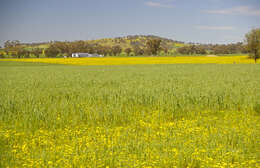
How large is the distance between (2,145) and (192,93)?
8.88 m

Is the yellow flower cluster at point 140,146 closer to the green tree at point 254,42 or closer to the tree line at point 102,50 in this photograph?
the green tree at point 254,42

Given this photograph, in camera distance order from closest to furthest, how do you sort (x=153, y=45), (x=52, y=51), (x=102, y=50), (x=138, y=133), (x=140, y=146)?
(x=140, y=146)
(x=138, y=133)
(x=153, y=45)
(x=52, y=51)
(x=102, y=50)

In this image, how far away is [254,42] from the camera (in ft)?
214

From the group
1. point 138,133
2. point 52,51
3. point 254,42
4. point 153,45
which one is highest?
point 153,45

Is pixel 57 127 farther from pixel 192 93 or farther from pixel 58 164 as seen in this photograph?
pixel 192 93

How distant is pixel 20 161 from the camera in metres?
5.60

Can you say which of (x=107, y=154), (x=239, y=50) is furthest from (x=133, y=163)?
(x=239, y=50)

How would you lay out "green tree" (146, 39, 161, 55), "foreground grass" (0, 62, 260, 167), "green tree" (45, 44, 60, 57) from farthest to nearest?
"green tree" (45, 44, 60, 57)
"green tree" (146, 39, 161, 55)
"foreground grass" (0, 62, 260, 167)

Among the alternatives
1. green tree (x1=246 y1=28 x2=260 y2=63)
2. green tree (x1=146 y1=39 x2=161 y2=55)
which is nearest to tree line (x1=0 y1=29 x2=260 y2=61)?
green tree (x1=146 y1=39 x2=161 y2=55)

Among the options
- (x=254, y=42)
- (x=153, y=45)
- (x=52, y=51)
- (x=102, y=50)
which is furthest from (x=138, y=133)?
(x=102, y=50)

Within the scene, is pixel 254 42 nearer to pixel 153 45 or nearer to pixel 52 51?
pixel 153 45

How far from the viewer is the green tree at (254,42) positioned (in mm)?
64062

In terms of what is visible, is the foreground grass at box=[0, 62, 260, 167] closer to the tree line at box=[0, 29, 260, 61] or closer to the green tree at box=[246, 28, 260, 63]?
the green tree at box=[246, 28, 260, 63]

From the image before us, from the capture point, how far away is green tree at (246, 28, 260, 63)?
64.1 meters
